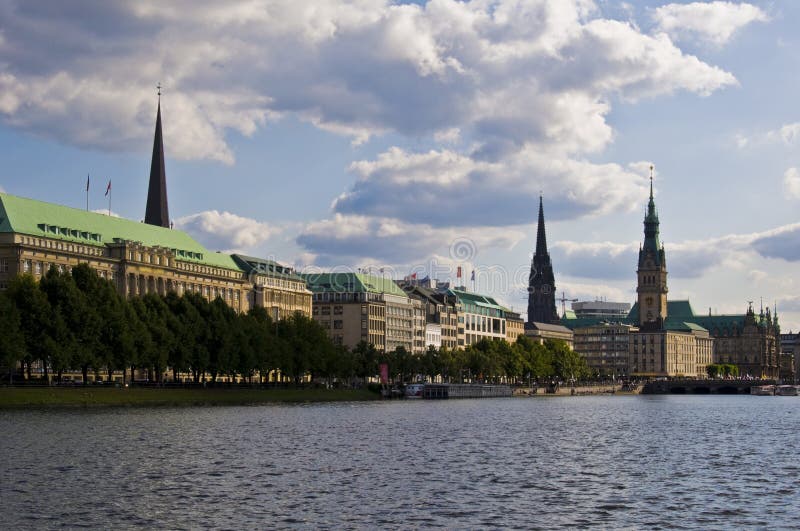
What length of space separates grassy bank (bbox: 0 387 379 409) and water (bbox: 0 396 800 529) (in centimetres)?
818

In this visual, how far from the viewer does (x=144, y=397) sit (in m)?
138

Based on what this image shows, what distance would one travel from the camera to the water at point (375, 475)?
5431 centimetres

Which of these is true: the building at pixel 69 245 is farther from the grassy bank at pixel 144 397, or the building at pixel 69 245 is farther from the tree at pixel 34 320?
the tree at pixel 34 320

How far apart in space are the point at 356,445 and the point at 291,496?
3011 cm

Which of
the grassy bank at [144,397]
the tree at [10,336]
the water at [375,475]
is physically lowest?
the water at [375,475]

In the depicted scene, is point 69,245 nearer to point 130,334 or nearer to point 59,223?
point 59,223

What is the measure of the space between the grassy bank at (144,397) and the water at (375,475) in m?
8.18

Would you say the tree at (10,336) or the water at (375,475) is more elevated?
the tree at (10,336)

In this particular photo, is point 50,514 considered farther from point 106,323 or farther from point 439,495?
point 106,323

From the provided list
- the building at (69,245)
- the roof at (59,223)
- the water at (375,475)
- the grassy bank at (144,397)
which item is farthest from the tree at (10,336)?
the roof at (59,223)

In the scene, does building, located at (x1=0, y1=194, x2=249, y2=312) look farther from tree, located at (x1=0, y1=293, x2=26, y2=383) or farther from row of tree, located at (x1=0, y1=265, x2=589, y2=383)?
tree, located at (x1=0, y1=293, x2=26, y2=383)

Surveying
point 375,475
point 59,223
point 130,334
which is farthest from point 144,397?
point 375,475

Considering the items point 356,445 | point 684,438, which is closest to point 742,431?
Result: point 684,438

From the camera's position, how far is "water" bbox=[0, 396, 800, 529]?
54.3m
